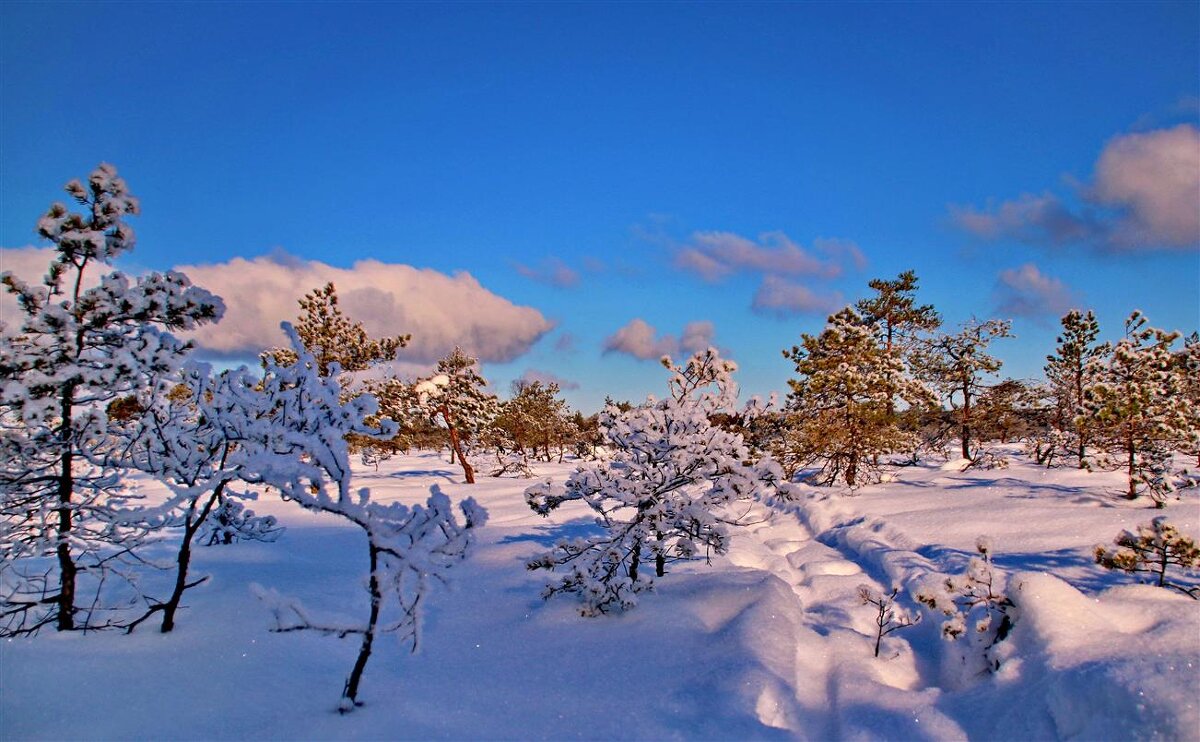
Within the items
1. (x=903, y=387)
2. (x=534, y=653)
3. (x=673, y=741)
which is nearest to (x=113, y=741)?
(x=534, y=653)

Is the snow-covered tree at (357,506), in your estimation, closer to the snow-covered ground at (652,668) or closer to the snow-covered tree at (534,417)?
the snow-covered ground at (652,668)

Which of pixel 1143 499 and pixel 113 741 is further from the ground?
pixel 1143 499

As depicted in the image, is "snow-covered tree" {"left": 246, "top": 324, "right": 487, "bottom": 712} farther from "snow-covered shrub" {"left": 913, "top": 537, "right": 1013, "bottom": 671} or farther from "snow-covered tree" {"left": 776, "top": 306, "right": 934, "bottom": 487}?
"snow-covered tree" {"left": 776, "top": 306, "right": 934, "bottom": 487}

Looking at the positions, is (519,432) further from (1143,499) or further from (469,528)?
A: (469,528)

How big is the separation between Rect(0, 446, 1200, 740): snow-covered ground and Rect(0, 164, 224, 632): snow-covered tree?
1.25 metres

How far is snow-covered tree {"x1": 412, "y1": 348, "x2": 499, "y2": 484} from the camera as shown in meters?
24.6

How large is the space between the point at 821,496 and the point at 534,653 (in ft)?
43.8

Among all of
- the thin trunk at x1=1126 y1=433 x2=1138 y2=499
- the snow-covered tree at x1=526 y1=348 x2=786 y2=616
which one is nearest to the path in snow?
the snow-covered tree at x1=526 y1=348 x2=786 y2=616

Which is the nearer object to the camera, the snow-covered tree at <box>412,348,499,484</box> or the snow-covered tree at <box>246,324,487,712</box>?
the snow-covered tree at <box>246,324,487,712</box>

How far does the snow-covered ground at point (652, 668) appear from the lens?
4797 millimetres

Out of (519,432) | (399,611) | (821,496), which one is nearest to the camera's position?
(399,611)

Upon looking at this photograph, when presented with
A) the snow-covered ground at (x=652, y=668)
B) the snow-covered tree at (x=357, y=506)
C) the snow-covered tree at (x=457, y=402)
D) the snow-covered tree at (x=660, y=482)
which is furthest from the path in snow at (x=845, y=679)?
the snow-covered tree at (x=457, y=402)

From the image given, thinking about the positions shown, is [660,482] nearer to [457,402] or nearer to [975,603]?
[975,603]

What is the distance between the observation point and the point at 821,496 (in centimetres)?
1764
